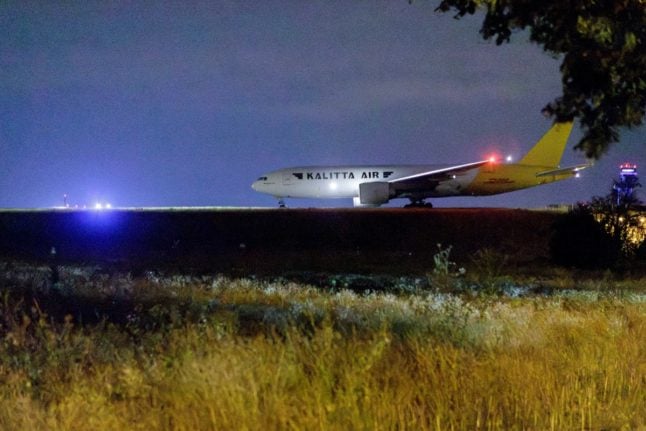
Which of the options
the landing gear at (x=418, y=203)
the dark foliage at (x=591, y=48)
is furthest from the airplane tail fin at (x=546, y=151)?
the dark foliage at (x=591, y=48)

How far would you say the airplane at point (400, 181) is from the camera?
57938 millimetres

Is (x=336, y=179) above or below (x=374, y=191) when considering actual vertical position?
above

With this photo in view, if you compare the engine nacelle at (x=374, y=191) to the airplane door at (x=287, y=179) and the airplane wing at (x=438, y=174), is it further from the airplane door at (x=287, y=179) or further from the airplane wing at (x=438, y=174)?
the airplane door at (x=287, y=179)

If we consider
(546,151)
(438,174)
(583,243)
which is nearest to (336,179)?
(438,174)

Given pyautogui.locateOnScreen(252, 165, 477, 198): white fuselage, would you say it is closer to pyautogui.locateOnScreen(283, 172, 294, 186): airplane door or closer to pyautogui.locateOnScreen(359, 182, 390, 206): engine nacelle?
pyautogui.locateOnScreen(283, 172, 294, 186): airplane door

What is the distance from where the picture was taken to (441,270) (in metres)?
16.2

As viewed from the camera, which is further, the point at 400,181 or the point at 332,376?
the point at 400,181

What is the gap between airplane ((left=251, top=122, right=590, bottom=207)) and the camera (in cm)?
5794

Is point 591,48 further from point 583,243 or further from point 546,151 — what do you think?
point 546,151

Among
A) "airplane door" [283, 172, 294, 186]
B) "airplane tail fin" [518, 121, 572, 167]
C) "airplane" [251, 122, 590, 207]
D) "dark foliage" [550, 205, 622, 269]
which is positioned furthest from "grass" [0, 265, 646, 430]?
"airplane tail fin" [518, 121, 572, 167]

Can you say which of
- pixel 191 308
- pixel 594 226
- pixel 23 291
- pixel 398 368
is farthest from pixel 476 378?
pixel 594 226

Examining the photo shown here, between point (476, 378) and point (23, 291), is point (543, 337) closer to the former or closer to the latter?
point (476, 378)

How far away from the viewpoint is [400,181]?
57688mm

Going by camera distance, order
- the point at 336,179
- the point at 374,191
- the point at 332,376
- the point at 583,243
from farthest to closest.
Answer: the point at 336,179
the point at 374,191
the point at 583,243
the point at 332,376
